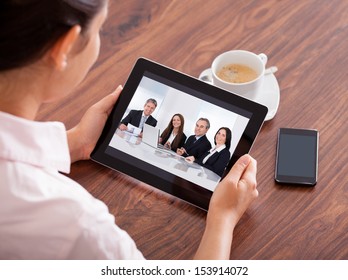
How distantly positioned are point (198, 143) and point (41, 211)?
1.16ft

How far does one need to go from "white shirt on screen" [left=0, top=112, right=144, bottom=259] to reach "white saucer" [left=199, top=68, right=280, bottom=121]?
0.42m

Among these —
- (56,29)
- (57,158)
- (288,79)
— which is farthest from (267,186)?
(56,29)

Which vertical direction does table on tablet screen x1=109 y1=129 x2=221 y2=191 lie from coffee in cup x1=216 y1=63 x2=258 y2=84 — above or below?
below

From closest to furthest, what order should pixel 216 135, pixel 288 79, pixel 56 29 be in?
pixel 56 29 → pixel 216 135 → pixel 288 79

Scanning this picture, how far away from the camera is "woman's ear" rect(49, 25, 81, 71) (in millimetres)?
820

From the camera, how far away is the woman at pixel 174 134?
3.58 feet

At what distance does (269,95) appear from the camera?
118 cm

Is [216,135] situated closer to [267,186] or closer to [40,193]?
[267,186]

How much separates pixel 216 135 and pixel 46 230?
382mm

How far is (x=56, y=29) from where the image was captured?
809 millimetres

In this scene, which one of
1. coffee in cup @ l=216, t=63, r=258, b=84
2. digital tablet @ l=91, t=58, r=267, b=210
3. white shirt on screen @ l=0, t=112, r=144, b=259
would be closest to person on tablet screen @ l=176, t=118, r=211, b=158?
digital tablet @ l=91, t=58, r=267, b=210

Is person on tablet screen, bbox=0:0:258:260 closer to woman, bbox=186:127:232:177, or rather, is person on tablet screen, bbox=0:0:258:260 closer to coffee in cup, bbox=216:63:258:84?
woman, bbox=186:127:232:177

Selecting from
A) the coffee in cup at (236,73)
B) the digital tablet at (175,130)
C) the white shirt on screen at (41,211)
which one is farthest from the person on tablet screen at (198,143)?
the white shirt on screen at (41,211)

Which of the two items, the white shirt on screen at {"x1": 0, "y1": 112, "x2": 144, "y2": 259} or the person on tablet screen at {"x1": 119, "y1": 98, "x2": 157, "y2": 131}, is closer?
the white shirt on screen at {"x1": 0, "y1": 112, "x2": 144, "y2": 259}
